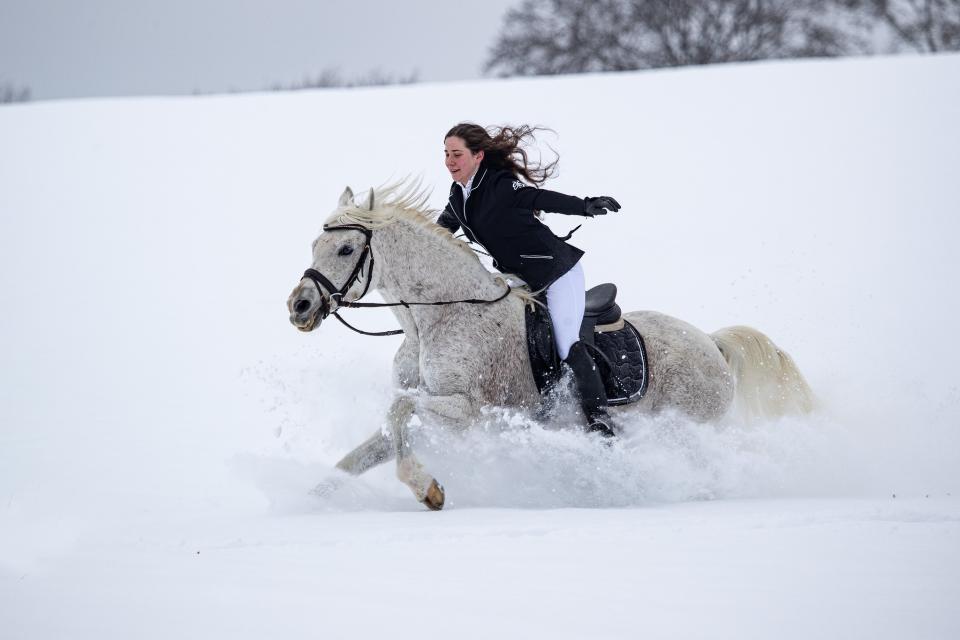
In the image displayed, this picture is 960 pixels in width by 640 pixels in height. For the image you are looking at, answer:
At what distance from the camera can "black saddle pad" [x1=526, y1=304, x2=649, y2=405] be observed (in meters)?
5.00

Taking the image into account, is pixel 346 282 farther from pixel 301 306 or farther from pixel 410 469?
Result: pixel 410 469

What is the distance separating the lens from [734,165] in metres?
14.7

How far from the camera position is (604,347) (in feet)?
16.9

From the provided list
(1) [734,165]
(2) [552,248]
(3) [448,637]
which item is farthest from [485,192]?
(1) [734,165]

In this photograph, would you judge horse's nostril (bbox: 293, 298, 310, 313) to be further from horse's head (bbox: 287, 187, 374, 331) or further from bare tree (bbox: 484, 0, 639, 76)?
bare tree (bbox: 484, 0, 639, 76)

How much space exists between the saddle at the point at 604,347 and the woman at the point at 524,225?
70 mm

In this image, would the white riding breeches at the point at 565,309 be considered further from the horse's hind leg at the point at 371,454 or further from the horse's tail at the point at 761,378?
the horse's tail at the point at 761,378

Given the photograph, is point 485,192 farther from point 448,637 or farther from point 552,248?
point 448,637

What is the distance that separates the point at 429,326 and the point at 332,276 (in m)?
0.59

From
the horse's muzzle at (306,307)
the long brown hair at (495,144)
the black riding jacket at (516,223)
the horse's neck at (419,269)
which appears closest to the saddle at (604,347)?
the black riding jacket at (516,223)

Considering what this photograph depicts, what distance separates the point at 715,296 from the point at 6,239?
33.6 feet

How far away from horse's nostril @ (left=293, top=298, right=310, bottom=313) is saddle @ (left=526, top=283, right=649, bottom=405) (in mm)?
1251

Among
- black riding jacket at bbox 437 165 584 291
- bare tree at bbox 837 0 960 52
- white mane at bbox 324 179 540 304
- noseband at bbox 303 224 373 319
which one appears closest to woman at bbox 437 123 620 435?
black riding jacket at bbox 437 165 584 291

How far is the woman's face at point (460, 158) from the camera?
4.92 m
